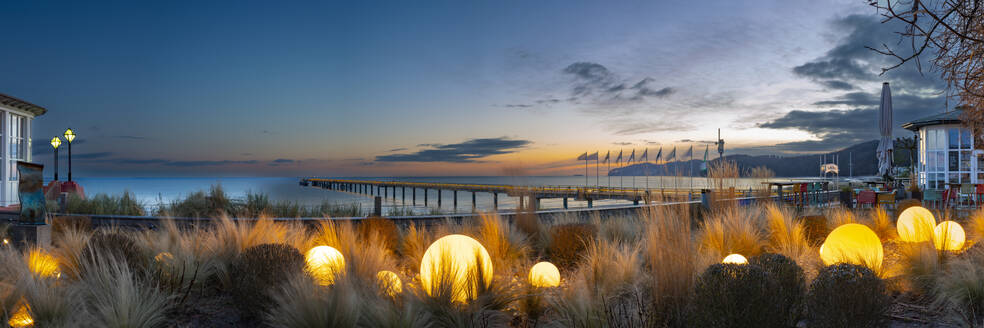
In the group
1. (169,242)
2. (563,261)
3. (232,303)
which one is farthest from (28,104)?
(563,261)

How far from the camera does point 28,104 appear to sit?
1387 cm

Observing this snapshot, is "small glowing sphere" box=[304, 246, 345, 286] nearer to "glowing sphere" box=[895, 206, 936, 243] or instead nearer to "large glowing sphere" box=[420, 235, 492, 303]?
"large glowing sphere" box=[420, 235, 492, 303]

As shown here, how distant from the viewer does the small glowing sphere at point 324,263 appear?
4148 mm

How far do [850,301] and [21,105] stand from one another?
19.0 metres

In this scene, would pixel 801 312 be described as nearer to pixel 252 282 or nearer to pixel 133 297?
pixel 252 282

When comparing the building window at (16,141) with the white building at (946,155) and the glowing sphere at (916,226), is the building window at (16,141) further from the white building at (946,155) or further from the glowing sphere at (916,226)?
the white building at (946,155)

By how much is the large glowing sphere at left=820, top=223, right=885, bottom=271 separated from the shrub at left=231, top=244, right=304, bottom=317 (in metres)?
5.12

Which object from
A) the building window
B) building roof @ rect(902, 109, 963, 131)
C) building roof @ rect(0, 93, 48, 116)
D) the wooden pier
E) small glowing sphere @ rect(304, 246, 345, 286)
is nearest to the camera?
small glowing sphere @ rect(304, 246, 345, 286)

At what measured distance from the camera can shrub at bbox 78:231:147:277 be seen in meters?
4.38

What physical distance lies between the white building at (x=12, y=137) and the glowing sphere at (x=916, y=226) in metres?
18.9

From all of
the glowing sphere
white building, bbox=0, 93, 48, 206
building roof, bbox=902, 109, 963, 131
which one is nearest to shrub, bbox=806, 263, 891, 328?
the glowing sphere

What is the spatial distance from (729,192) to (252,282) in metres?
6.52

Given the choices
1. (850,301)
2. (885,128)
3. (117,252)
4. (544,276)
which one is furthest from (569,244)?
(885,128)

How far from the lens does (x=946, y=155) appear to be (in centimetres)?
1544
